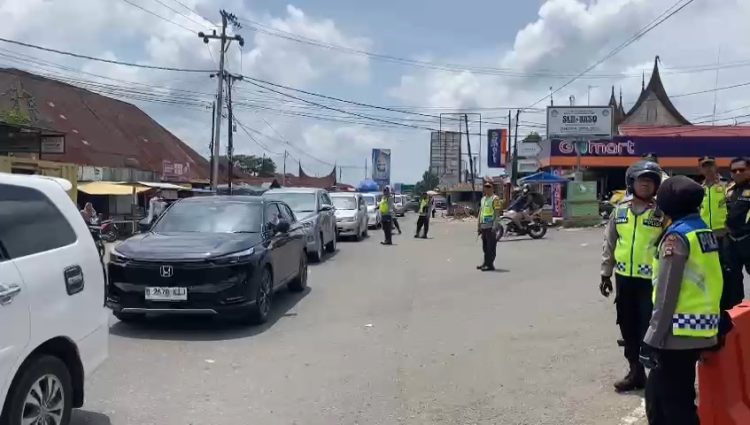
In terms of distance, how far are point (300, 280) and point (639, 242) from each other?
680 cm

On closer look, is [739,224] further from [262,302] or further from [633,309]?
[262,302]

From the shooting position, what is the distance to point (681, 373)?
12.8 ft

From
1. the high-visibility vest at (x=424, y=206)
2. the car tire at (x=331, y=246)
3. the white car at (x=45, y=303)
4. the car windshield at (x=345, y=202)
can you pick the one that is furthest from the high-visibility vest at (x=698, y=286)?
the high-visibility vest at (x=424, y=206)

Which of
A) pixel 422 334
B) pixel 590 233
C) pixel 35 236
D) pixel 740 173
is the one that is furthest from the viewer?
pixel 590 233

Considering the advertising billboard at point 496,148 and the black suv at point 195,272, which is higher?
the advertising billboard at point 496,148

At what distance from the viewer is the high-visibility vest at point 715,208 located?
719cm

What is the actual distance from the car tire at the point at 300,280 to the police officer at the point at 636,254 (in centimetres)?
635

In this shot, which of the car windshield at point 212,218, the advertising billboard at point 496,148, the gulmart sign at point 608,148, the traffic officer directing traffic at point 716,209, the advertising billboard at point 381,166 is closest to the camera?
the traffic officer directing traffic at point 716,209

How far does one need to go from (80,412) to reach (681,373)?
13.2 feet

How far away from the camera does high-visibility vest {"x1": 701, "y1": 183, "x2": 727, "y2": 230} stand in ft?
23.6

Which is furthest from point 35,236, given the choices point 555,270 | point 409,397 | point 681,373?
point 555,270

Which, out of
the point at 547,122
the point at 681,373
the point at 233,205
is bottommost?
the point at 681,373

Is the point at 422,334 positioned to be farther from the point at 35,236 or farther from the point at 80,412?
the point at 35,236

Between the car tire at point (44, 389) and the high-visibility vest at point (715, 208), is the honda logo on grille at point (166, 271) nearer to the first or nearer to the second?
the car tire at point (44, 389)
